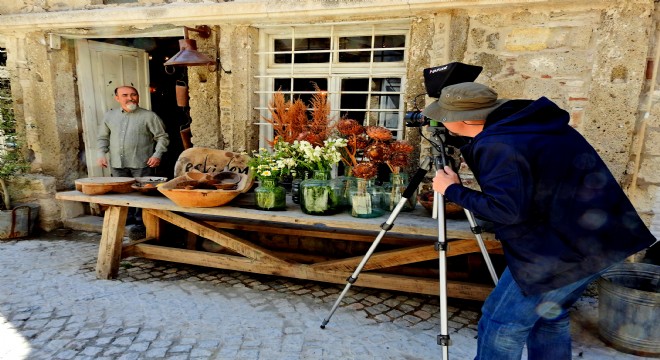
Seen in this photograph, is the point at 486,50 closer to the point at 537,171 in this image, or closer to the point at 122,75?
the point at 537,171

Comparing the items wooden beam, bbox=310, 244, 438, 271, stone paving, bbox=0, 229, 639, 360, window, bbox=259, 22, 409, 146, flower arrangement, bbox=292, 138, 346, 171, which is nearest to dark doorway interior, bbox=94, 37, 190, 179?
window, bbox=259, 22, 409, 146

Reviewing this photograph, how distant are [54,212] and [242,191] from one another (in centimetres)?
346

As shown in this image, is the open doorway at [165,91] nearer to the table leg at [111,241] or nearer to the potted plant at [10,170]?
the potted plant at [10,170]

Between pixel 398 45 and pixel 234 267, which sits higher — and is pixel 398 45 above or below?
above

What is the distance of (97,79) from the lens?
5215 mm

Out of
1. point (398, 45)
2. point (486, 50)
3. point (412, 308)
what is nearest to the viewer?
point (412, 308)

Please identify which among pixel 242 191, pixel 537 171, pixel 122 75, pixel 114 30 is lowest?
pixel 242 191

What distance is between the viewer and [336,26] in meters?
4.04

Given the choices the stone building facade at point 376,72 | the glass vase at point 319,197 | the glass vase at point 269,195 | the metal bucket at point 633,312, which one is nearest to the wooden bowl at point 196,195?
the glass vase at point 269,195

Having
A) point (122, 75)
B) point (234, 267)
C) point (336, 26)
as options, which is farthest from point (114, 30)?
point (234, 267)

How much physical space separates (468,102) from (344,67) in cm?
243

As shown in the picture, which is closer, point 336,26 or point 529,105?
point 529,105

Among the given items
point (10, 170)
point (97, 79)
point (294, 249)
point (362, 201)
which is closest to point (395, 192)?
point (362, 201)

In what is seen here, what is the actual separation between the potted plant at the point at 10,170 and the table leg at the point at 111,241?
198 cm
